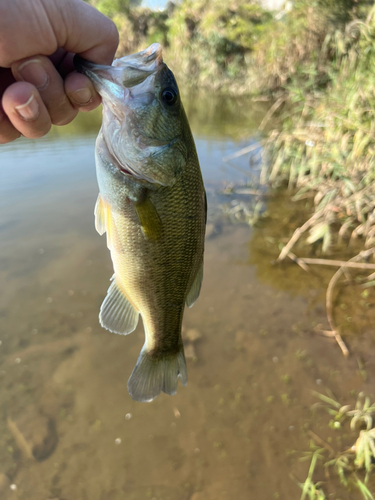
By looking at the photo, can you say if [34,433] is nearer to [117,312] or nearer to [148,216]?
[117,312]

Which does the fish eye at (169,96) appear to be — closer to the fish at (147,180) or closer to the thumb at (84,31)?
the fish at (147,180)

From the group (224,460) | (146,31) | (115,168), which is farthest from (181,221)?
(146,31)

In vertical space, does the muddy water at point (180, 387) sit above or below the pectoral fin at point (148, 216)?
below

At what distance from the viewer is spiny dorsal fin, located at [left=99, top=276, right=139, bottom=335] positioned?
160cm

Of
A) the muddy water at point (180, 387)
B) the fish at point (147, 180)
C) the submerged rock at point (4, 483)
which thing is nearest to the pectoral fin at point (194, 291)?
the fish at point (147, 180)

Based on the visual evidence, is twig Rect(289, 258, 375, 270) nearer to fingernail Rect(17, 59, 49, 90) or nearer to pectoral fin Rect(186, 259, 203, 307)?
pectoral fin Rect(186, 259, 203, 307)

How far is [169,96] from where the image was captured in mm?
1344

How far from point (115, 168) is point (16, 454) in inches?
97.1

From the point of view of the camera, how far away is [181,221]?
1396 mm

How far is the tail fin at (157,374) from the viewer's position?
167 centimetres

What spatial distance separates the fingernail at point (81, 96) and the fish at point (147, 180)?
3.9 inches

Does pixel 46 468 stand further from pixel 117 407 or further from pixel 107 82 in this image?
pixel 107 82

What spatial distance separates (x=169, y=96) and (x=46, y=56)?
1.83ft

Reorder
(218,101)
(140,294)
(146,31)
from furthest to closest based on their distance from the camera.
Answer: (146,31)
(218,101)
(140,294)
